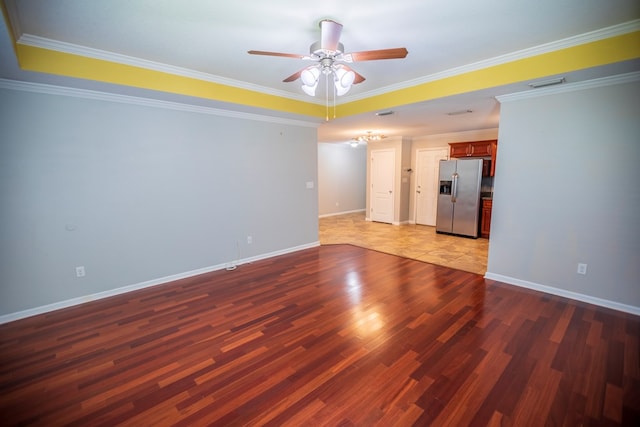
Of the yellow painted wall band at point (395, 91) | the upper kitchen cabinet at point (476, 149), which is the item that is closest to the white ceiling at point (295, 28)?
the yellow painted wall band at point (395, 91)

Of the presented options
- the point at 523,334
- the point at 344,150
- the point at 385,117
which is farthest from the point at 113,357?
the point at 344,150

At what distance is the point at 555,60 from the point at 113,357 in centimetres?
493

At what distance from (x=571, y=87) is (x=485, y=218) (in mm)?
3680

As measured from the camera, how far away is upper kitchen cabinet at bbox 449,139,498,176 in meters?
5.94

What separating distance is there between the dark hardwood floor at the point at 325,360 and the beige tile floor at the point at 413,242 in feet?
3.99

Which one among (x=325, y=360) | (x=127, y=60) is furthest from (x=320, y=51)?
(x=325, y=360)

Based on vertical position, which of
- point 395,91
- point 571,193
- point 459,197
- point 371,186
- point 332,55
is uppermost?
point 395,91

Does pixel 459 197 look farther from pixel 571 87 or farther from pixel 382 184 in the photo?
pixel 571 87

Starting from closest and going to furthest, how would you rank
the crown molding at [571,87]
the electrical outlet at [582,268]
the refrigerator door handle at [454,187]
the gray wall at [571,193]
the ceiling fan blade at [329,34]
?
1. the ceiling fan blade at [329,34]
2. the crown molding at [571,87]
3. the gray wall at [571,193]
4. the electrical outlet at [582,268]
5. the refrigerator door handle at [454,187]

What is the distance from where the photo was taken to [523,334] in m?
2.56

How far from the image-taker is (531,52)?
2.83 m

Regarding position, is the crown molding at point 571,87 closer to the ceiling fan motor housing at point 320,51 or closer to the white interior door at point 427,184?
the ceiling fan motor housing at point 320,51

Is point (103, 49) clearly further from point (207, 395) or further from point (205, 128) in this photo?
point (207, 395)

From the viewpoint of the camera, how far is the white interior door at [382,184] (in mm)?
8016
